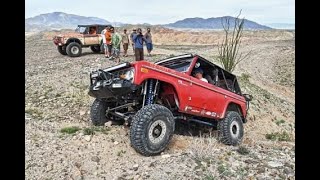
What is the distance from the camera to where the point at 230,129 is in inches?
345

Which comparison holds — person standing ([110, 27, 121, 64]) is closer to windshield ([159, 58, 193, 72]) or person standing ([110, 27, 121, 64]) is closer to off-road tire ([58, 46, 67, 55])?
off-road tire ([58, 46, 67, 55])

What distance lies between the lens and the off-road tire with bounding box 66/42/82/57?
1947 centimetres

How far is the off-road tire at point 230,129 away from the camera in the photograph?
8.68 meters

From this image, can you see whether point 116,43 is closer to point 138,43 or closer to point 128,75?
point 138,43

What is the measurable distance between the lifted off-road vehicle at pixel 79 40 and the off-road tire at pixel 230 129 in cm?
1216

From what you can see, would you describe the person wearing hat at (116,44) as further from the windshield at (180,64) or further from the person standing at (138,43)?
the windshield at (180,64)

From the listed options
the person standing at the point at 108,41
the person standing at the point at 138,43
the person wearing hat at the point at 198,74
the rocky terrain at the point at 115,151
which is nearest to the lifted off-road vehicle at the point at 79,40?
the person standing at the point at 108,41

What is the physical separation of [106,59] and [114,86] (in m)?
10.9

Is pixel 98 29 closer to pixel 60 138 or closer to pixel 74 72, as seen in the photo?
pixel 74 72

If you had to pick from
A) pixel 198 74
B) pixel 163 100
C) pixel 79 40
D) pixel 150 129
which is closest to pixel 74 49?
pixel 79 40

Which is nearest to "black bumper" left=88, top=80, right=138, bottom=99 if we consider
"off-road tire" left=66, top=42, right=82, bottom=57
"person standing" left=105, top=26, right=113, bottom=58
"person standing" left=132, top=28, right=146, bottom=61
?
"person standing" left=132, top=28, right=146, bottom=61

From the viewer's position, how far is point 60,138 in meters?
7.62

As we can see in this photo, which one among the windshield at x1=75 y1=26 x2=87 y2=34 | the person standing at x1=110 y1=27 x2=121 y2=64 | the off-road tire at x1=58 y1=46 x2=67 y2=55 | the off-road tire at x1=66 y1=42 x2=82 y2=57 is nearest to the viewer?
the person standing at x1=110 y1=27 x2=121 y2=64
